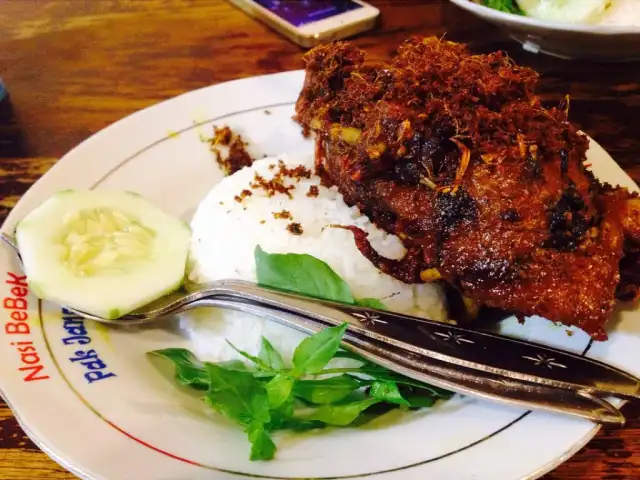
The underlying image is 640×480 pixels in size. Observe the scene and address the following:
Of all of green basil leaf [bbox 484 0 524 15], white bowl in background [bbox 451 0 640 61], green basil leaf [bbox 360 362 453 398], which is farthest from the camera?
green basil leaf [bbox 484 0 524 15]

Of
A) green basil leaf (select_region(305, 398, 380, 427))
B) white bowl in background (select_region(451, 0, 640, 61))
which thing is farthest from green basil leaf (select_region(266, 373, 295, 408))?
white bowl in background (select_region(451, 0, 640, 61))

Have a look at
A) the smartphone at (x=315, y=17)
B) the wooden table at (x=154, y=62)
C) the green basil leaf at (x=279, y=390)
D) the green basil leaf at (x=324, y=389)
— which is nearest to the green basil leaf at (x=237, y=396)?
the green basil leaf at (x=279, y=390)

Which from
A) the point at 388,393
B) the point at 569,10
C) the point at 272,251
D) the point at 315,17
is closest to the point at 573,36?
the point at 569,10

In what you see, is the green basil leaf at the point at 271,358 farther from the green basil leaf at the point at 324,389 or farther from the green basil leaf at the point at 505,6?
the green basil leaf at the point at 505,6

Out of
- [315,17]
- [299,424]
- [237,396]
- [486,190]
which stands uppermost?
[315,17]

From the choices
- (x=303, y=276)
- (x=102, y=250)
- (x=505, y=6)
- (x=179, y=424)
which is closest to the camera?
(x=179, y=424)

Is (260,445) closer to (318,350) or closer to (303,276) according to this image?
(318,350)

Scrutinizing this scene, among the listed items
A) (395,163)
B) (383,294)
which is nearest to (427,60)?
(395,163)

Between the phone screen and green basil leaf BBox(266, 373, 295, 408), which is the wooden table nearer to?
the phone screen
